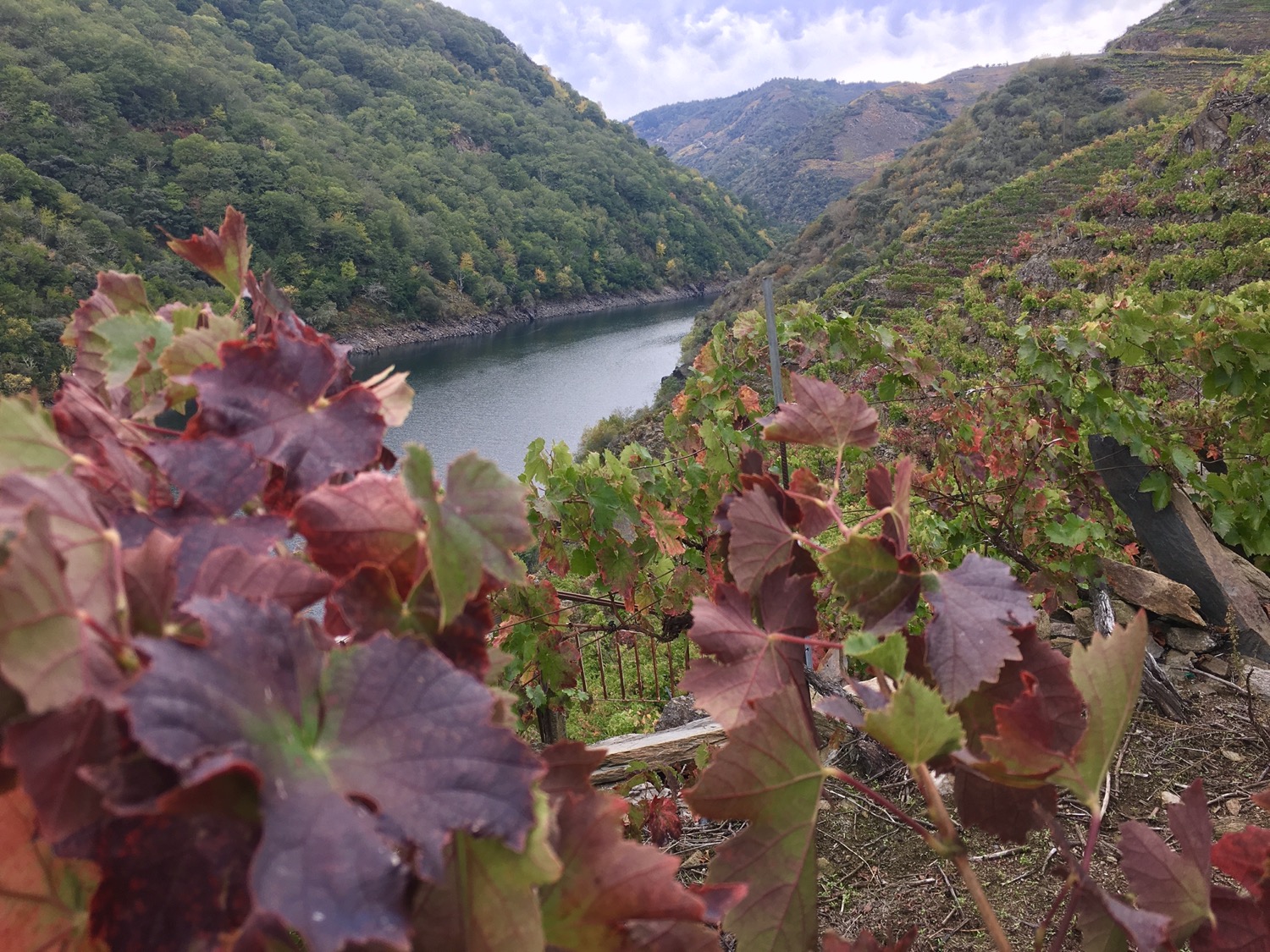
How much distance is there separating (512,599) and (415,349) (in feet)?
104

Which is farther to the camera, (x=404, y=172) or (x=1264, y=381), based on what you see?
(x=404, y=172)

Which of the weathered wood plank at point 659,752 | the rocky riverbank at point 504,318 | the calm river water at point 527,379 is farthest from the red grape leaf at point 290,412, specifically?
the rocky riverbank at point 504,318

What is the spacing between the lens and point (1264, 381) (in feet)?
6.38

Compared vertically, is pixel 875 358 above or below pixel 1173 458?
above

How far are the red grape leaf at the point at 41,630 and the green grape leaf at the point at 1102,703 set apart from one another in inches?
16.3

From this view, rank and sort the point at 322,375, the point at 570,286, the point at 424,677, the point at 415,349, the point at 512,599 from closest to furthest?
1. the point at 424,677
2. the point at 322,375
3. the point at 512,599
4. the point at 415,349
5. the point at 570,286

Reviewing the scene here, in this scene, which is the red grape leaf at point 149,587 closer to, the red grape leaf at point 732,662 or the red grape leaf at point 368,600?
the red grape leaf at point 368,600

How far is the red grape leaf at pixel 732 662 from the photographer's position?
493 mm

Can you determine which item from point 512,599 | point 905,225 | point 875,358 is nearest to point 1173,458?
point 875,358

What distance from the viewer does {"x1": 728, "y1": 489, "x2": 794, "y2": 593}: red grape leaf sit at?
523 millimetres

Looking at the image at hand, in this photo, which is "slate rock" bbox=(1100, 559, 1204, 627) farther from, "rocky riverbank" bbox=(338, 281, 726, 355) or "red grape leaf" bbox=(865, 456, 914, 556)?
"rocky riverbank" bbox=(338, 281, 726, 355)

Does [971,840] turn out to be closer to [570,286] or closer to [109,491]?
Answer: [109,491]

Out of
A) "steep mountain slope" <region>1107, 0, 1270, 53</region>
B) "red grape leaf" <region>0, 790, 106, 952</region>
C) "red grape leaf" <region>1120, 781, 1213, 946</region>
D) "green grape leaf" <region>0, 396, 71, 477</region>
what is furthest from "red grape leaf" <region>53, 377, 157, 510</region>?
"steep mountain slope" <region>1107, 0, 1270, 53</region>

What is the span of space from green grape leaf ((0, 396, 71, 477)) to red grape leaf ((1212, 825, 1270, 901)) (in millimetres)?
599
